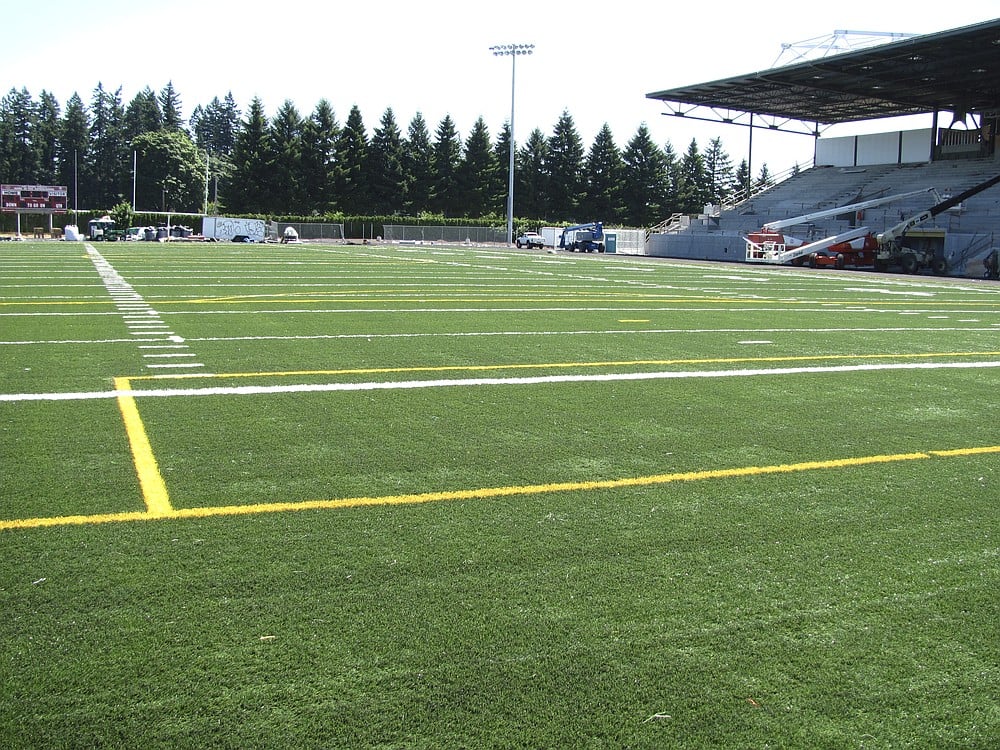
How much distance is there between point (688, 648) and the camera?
330 centimetres

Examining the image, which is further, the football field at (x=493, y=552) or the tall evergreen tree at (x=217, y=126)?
the tall evergreen tree at (x=217, y=126)

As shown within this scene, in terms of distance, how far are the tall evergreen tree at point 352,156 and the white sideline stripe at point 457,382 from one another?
83687 millimetres

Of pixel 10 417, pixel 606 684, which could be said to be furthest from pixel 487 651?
pixel 10 417

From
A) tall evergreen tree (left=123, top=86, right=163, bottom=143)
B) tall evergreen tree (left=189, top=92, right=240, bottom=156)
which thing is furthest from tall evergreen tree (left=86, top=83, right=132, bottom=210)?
tall evergreen tree (left=189, top=92, right=240, bottom=156)

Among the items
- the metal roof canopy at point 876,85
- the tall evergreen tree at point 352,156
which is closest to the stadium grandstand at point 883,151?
the metal roof canopy at point 876,85

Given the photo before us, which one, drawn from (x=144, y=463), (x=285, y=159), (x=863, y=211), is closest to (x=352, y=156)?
(x=285, y=159)

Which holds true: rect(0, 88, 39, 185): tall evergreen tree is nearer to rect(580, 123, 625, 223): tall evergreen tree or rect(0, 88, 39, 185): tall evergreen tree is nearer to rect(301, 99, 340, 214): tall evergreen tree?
rect(301, 99, 340, 214): tall evergreen tree

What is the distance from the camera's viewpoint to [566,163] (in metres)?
95.9

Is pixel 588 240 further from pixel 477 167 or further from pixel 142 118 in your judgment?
pixel 142 118

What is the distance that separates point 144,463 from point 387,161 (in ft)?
291

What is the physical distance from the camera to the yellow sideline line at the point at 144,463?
15.4 ft

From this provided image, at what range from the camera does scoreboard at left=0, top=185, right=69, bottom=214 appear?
68.0m

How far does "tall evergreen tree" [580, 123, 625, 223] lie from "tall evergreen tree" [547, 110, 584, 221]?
94 cm

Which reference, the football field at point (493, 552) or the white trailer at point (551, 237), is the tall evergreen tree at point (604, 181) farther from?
the football field at point (493, 552)
